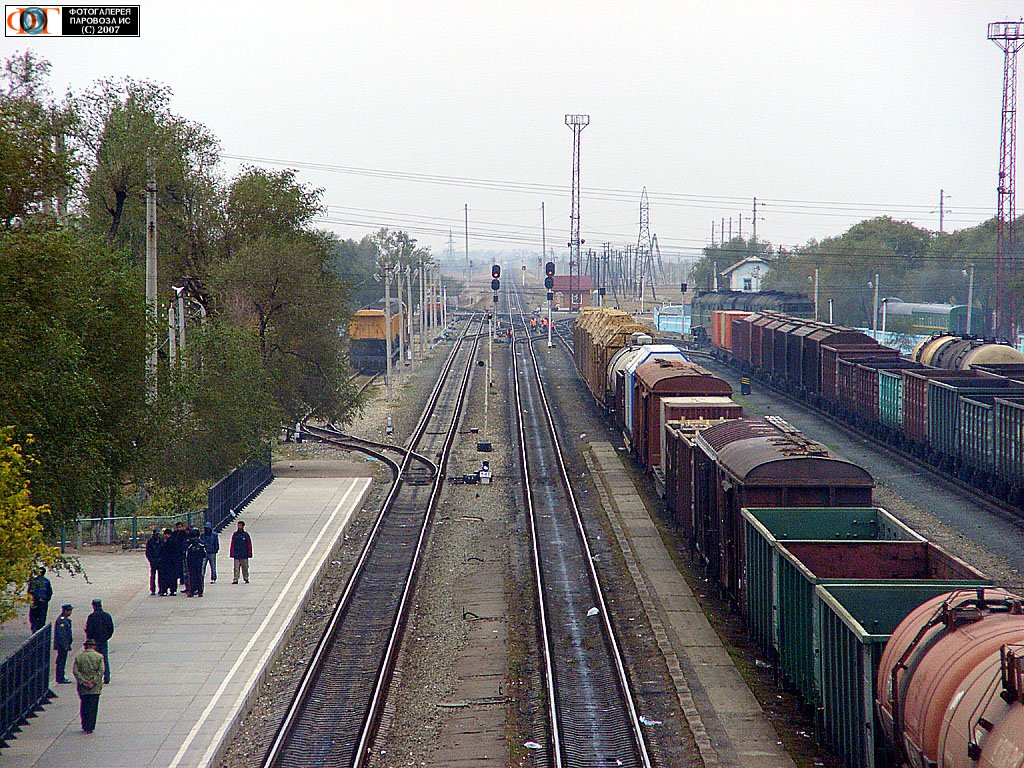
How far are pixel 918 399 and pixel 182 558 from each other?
23.5 metres

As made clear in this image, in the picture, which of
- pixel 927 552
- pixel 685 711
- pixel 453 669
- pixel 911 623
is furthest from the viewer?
pixel 453 669

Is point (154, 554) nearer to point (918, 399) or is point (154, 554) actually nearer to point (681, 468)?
point (681, 468)

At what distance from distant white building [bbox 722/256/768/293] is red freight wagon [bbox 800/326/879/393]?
81.1 metres

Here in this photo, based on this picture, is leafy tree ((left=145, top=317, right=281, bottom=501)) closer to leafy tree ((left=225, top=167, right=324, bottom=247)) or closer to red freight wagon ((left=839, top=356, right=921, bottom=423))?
leafy tree ((left=225, top=167, right=324, bottom=247))

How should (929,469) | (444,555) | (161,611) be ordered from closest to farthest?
(161,611) → (444,555) → (929,469)

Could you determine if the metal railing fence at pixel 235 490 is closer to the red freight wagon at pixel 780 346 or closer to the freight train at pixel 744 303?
the red freight wagon at pixel 780 346

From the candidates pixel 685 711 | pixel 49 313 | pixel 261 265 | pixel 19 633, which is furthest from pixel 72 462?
pixel 261 265

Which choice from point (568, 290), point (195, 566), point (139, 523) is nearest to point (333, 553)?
point (195, 566)

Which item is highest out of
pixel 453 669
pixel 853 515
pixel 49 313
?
pixel 49 313

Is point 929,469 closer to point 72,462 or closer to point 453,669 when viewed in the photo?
point 453,669

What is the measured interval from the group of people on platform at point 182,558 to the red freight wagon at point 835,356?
29164mm

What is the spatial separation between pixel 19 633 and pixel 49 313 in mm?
6278

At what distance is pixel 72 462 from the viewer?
54.5ft

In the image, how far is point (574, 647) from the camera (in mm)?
18500
